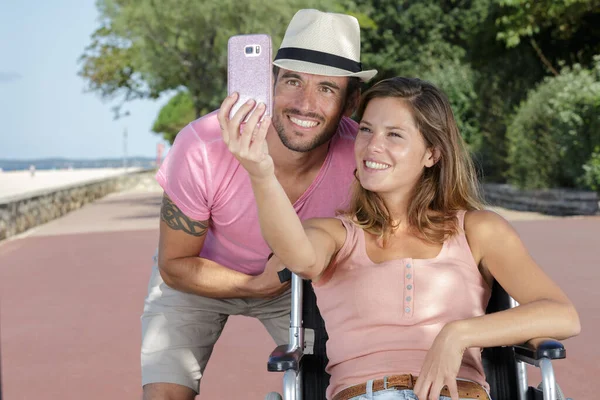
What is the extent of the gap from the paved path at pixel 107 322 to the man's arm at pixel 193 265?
173 cm

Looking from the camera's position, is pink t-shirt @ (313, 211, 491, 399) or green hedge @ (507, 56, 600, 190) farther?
green hedge @ (507, 56, 600, 190)

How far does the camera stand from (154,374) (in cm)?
341

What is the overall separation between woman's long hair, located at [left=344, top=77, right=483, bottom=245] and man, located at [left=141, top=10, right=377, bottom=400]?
227 millimetres

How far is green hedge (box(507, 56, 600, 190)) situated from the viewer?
49.1ft

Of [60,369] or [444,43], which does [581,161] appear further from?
[444,43]

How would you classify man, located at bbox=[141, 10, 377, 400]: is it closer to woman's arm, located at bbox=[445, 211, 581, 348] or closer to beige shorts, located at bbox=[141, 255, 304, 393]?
beige shorts, located at bbox=[141, 255, 304, 393]

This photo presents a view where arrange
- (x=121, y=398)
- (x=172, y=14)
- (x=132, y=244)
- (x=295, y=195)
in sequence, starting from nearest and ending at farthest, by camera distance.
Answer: (x=295, y=195), (x=121, y=398), (x=132, y=244), (x=172, y=14)

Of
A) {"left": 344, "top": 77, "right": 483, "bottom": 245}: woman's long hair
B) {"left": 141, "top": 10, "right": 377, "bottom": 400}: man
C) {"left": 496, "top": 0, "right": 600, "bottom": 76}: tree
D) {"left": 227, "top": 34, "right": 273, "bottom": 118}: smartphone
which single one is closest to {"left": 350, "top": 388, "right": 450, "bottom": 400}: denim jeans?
{"left": 344, "top": 77, "right": 483, "bottom": 245}: woman's long hair

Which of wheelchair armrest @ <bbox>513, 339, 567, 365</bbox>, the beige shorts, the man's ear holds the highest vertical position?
the man's ear

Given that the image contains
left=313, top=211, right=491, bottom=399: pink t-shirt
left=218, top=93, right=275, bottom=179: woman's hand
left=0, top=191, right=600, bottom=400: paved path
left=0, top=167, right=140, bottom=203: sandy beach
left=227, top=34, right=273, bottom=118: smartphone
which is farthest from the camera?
left=0, top=167, right=140, bottom=203: sandy beach

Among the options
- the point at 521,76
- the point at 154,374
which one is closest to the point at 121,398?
the point at 154,374

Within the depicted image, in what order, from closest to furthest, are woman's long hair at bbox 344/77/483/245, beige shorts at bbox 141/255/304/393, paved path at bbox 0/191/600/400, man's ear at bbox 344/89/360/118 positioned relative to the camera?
1. woman's long hair at bbox 344/77/483/245
2. man's ear at bbox 344/89/360/118
3. beige shorts at bbox 141/255/304/393
4. paved path at bbox 0/191/600/400

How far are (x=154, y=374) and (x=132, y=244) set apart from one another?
951 centimetres

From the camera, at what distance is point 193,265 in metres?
3.33
